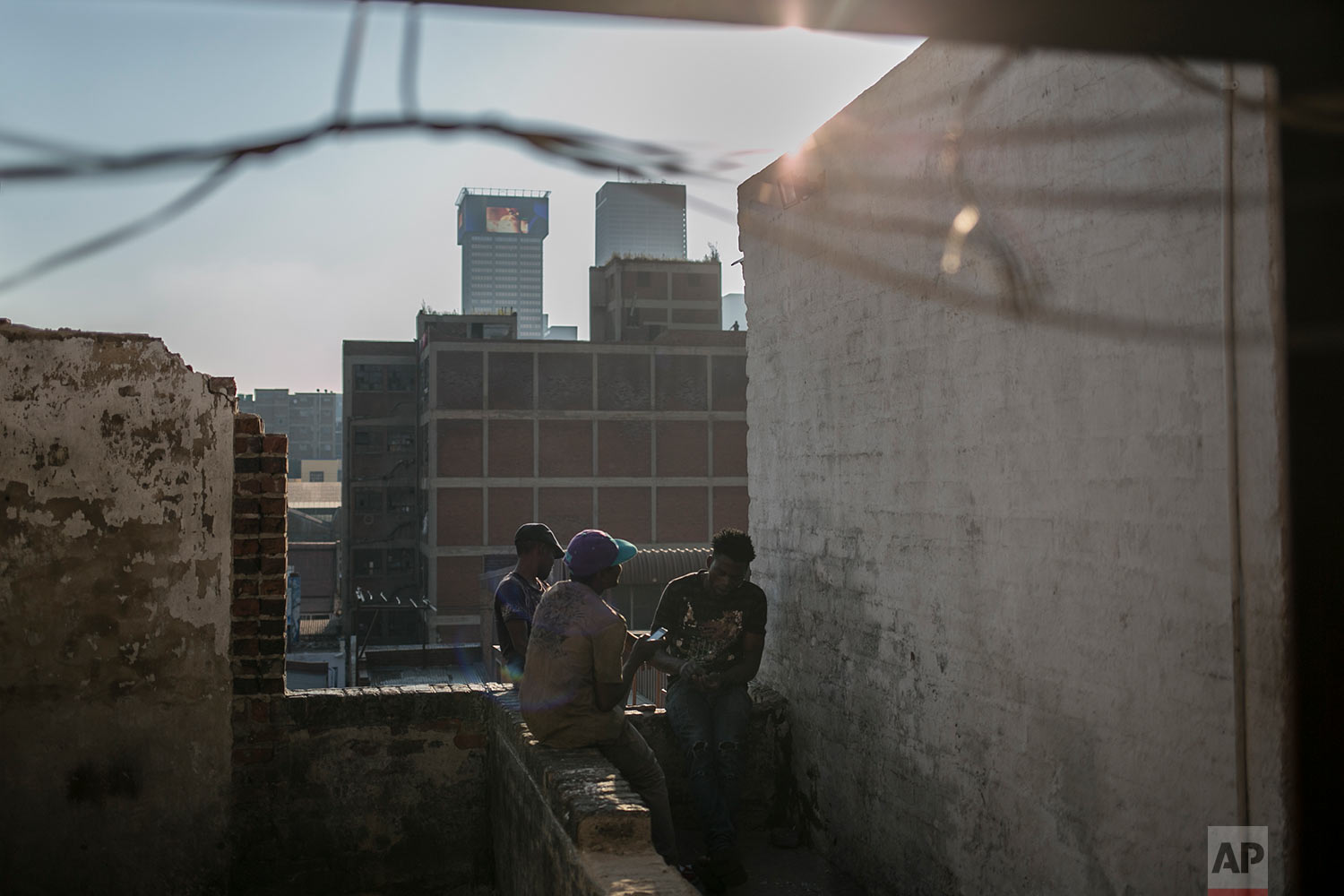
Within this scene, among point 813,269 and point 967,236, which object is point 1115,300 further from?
point 813,269

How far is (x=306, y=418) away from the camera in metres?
133

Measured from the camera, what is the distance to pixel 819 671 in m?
6.00

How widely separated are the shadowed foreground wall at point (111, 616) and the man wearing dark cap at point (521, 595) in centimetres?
141

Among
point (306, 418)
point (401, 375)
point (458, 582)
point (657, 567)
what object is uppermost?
point (306, 418)

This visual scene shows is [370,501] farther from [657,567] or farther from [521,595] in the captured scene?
[521,595]

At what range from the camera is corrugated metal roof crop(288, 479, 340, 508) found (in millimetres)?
70938

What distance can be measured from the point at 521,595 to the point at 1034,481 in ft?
9.29

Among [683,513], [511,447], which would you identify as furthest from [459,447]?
[683,513]

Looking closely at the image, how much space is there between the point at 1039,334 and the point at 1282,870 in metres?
2.08

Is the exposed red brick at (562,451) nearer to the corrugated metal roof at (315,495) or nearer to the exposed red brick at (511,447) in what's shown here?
the exposed red brick at (511,447)

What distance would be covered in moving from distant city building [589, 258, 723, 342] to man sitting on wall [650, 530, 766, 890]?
44.0 m

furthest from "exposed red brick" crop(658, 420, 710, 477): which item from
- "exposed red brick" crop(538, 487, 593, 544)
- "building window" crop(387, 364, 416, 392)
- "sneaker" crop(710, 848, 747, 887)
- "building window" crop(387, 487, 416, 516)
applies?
"sneaker" crop(710, 848, 747, 887)

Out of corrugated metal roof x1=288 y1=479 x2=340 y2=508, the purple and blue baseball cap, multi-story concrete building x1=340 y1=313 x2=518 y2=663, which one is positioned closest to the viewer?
the purple and blue baseball cap

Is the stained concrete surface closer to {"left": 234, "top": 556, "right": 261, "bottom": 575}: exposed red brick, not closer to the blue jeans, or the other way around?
the blue jeans
